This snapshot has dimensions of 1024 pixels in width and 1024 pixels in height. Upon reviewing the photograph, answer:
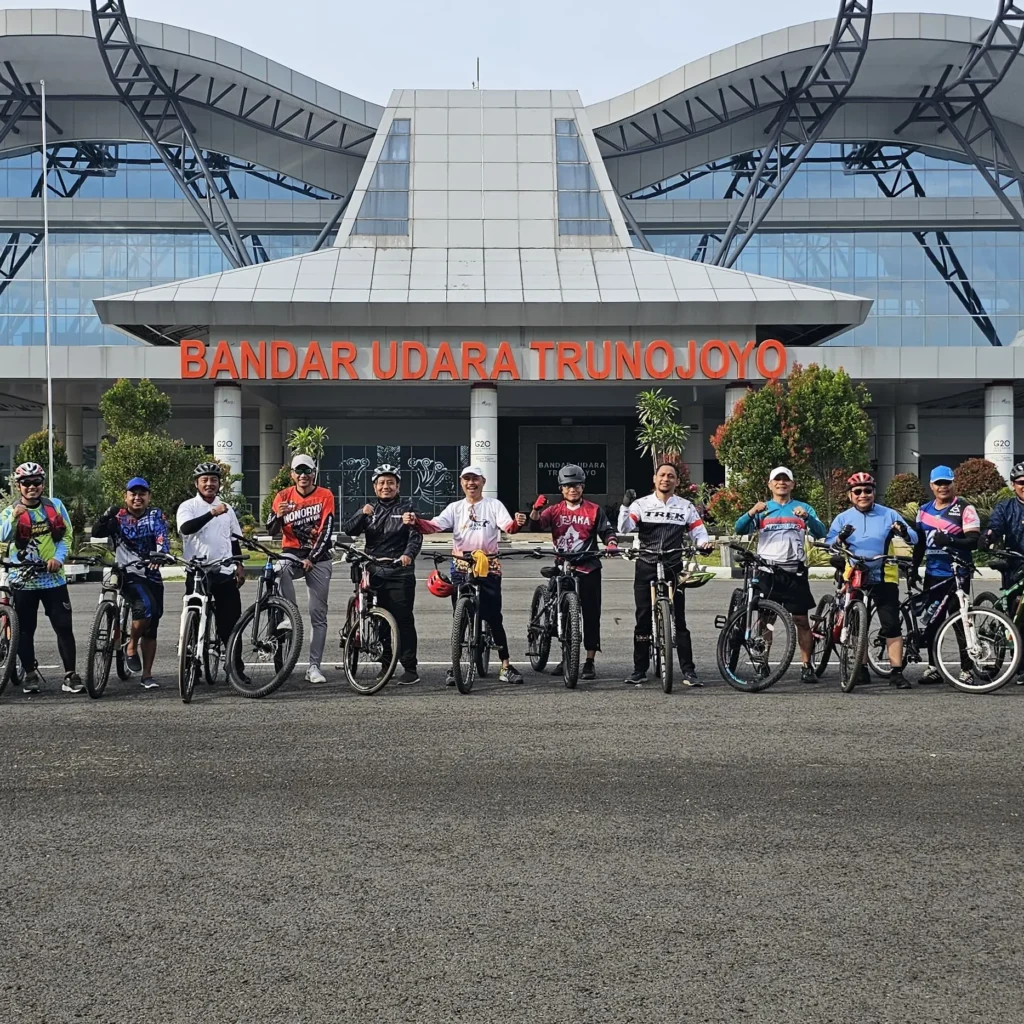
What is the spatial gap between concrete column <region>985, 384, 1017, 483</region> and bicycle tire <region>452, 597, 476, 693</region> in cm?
4003

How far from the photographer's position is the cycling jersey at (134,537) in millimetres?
10695

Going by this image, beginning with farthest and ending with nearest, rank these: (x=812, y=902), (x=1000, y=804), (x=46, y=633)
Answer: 1. (x=46, y=633)
2. (x=1000, y=804)
3. (x=812, y=902)

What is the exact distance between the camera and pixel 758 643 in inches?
406

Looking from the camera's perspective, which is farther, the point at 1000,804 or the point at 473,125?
the point at 473,125

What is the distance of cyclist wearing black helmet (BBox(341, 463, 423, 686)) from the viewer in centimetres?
1066

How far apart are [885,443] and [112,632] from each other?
51665 mm

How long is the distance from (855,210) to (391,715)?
54.4 metres

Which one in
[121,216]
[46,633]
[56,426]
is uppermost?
[121,216]

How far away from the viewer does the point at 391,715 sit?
29.9 ft

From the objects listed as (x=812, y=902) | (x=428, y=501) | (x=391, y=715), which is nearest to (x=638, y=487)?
(x=428, y=501)

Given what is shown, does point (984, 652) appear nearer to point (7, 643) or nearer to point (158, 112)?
point (7, 643)

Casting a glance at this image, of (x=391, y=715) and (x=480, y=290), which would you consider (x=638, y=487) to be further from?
(x=391, y=715)

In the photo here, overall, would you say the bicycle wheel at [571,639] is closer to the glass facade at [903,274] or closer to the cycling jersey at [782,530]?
the cycling jersey at [782,530]

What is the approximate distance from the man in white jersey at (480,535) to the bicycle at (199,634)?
1.89 metres
